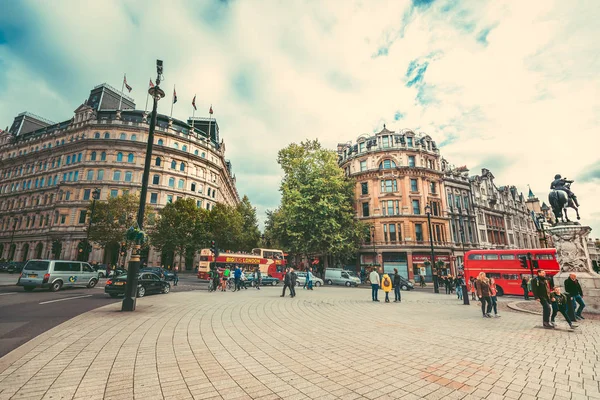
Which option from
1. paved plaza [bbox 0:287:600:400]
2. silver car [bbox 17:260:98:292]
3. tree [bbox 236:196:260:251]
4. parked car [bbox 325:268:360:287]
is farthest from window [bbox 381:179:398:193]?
silver car [bbox 17:260:98:292]

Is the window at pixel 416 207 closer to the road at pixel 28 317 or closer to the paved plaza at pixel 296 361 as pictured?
the paved plaza at pixel 296 361

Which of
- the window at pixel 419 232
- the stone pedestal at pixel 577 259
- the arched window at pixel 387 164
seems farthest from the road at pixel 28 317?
the arched window at pixel 387 164

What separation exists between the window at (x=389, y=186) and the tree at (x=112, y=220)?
34.8m

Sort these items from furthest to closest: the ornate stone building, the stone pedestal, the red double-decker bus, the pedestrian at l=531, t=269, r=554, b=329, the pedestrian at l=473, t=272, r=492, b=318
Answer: the ornate stone building
the red double-decker bus
the stone pedestal
the pedestrian at l=473, t=272, r=492, b=318
the pedestrian at l=531, t=269, r=554, b=329

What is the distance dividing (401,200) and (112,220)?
39.4m

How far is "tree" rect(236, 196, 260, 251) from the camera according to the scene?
47250 mm

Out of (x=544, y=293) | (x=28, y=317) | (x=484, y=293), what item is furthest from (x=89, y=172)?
(x=544, y=293)

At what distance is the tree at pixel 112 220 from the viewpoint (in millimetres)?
34188

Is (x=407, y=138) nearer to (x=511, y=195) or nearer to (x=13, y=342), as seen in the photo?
(x=511, y=195)

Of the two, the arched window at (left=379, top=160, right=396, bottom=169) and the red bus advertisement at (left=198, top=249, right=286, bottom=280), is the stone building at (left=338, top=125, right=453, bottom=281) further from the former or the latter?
the red bus advertisement at (left=198, top=249, right=286, bottom=280)

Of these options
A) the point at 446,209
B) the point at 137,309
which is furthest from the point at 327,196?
the point at 137,309

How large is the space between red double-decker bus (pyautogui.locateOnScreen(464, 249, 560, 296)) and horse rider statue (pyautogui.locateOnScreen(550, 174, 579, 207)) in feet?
25.1

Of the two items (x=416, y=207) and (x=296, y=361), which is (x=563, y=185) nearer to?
(x=296, y=361)

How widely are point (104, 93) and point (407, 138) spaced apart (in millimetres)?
59259
